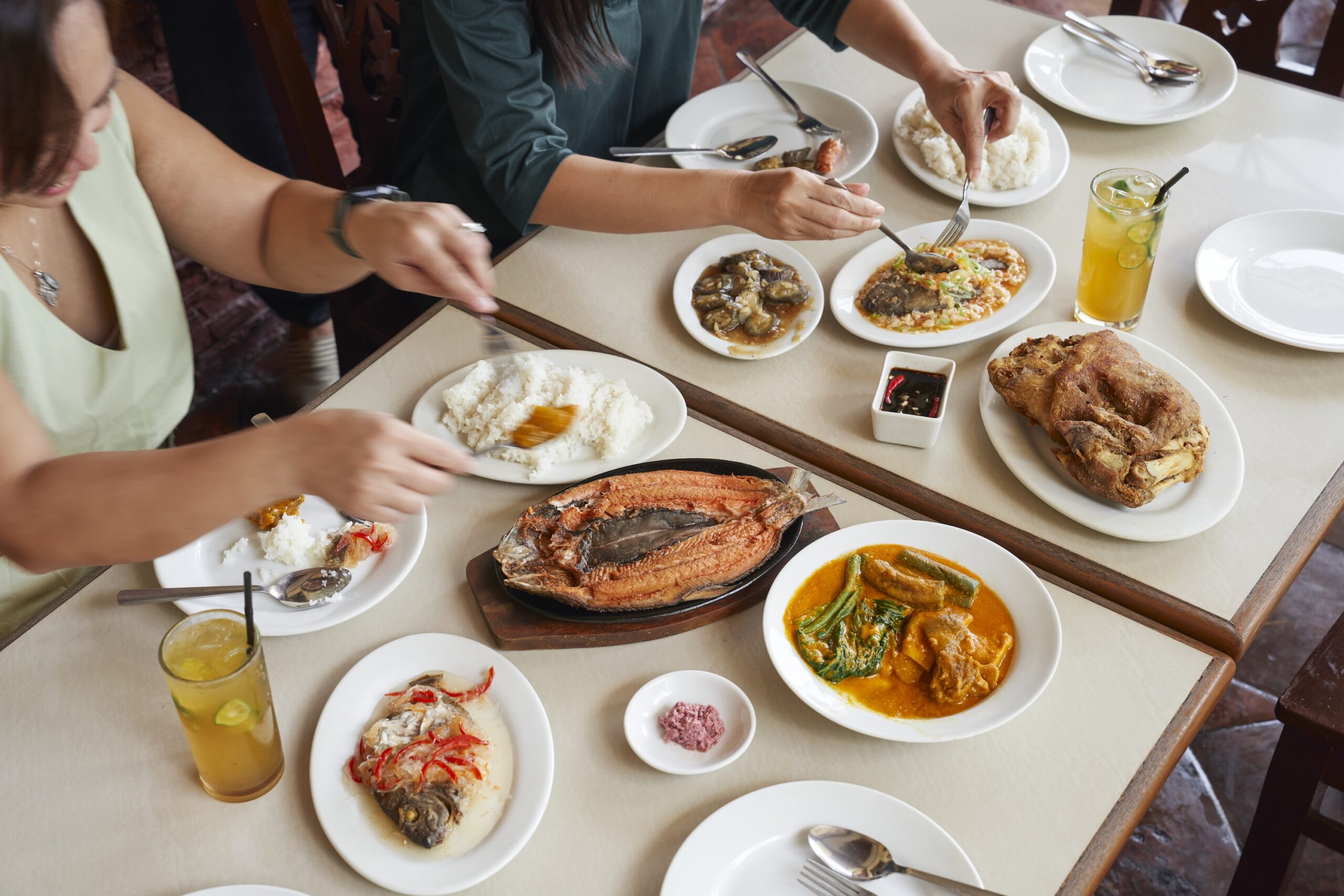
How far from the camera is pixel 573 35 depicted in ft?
6.34

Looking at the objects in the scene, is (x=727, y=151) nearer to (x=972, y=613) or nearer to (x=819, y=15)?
(x=819, y=15)

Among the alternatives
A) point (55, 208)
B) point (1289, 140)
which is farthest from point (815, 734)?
point (1289, 140)

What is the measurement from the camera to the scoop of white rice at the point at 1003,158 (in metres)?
2.03

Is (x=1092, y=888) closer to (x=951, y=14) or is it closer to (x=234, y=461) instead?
(x=234, y=461)

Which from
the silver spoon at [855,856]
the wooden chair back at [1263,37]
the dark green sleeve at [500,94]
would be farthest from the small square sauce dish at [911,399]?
the wooden chair back at [1263,37]

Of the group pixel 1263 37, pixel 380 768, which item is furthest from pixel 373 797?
pixel 1263 37

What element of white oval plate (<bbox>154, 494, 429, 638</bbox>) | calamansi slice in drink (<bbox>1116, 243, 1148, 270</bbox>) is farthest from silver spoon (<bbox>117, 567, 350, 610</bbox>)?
calamansi slice in drink (<bbox>1116, 243, 1148, 270</bbox>)

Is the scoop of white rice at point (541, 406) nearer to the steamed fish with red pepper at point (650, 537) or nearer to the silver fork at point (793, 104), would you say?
the steamed fish with red pepper at point (650, 537)

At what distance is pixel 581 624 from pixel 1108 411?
830 mm

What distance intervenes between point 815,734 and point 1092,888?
0.35 metres

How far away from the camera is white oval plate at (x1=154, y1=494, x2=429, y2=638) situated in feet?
4.58

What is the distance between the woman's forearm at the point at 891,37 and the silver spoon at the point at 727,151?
31 centimetres

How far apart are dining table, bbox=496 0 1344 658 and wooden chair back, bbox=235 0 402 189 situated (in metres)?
0.68

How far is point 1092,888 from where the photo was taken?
1.16 m
